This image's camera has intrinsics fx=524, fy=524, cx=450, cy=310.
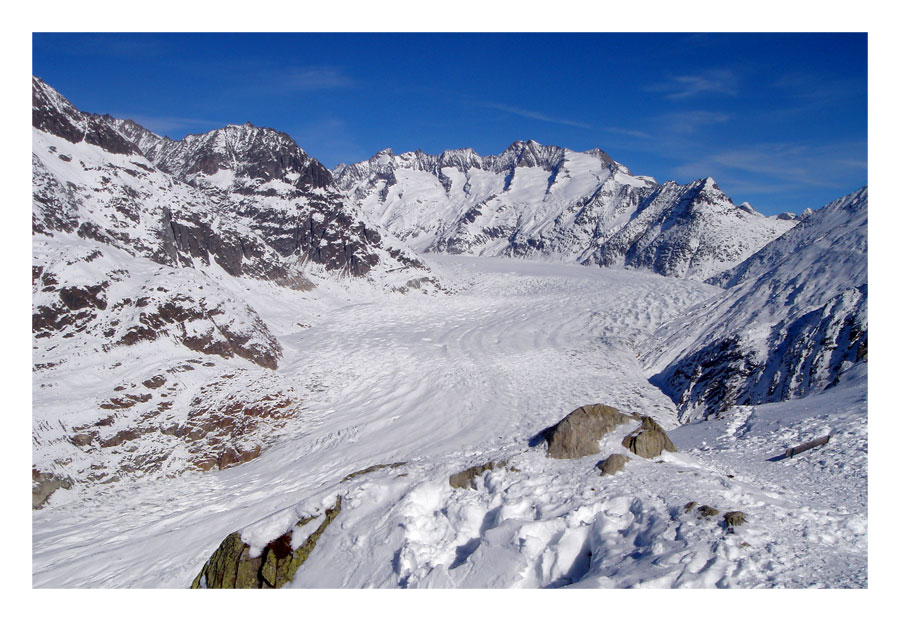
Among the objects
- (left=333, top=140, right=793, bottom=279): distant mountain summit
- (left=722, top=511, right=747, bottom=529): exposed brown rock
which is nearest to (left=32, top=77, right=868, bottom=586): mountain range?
(left=722, top=511, right=747, bottom=529): exposed brown rock

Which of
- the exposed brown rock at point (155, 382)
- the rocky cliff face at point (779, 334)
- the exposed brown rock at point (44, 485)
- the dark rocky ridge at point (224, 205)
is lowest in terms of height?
the exposed brown rock at point (44, 485)

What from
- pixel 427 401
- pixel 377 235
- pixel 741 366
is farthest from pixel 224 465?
pixel 377 235

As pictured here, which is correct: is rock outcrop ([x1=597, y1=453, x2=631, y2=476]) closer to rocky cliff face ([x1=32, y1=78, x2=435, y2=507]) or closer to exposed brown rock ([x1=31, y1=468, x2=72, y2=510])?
rocky cliff face ([x1=32, y1=78, x2=435, y2=507])

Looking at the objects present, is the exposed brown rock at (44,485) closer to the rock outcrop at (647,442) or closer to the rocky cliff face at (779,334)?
the rock outcrop at (647,442)

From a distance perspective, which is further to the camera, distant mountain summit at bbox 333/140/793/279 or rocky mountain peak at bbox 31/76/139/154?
distant mountain summit at bbox 333/140/793/279

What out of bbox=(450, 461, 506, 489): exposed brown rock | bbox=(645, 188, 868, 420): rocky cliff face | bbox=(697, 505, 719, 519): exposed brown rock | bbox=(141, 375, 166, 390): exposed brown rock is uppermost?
bbox=(645, 188, 868, 420): rocky cliff face

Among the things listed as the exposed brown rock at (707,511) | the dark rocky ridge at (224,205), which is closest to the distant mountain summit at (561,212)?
the dark rocky ridge at (224,205)

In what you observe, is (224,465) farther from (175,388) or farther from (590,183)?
Answer: (590,183)
